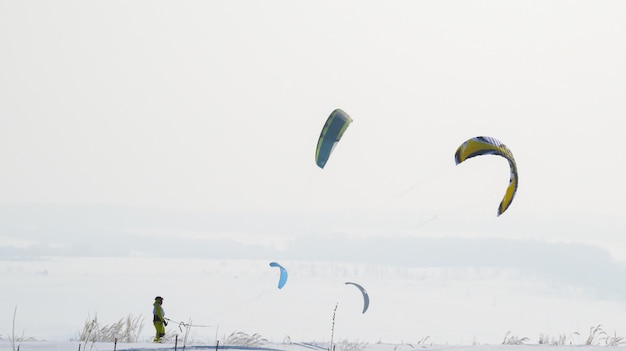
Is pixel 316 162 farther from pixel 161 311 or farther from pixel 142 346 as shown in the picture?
pixel 142 346

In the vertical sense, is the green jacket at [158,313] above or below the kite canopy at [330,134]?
below

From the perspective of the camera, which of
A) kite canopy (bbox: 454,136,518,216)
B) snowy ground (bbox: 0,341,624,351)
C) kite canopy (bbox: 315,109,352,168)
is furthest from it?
kite canopy (bbox: 315,109,352,168)

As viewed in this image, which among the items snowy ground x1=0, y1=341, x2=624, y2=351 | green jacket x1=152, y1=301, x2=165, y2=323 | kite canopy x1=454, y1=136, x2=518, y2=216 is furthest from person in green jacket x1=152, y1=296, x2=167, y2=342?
kite canopy x1=454, y1=136, x2=518, y2=216

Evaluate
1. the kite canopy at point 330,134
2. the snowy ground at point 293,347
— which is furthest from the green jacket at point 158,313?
the kite canopy at point 330,134

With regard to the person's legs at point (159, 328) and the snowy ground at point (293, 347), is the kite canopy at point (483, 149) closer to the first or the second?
the snowy ground at point (293, 347)

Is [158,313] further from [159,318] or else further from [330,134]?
[330,134]

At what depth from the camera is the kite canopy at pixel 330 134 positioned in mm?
22906

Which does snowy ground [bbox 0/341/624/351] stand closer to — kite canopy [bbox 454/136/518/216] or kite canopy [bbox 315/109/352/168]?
kite canopy [bbox 454/136/518/216]

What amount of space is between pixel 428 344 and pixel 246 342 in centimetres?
367

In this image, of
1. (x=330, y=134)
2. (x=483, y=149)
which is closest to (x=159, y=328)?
(x=330, y=134)

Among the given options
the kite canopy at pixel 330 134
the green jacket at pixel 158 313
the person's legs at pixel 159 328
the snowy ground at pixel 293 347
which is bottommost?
the snowy ground at pixel 293 347

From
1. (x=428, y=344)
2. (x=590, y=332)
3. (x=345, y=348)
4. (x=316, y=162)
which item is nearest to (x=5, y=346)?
(x=345, y=348)

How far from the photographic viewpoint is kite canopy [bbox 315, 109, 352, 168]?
22.9 meters

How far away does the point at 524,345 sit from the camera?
20125 mm
